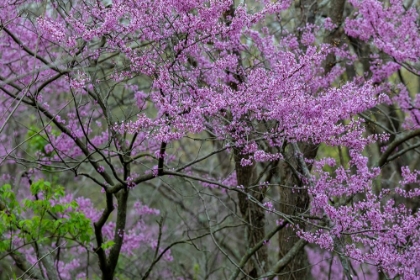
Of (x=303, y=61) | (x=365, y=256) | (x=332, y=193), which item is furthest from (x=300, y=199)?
(x=303, y=61)

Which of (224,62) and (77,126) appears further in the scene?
(77,126)

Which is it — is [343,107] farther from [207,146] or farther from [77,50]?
[207,146]

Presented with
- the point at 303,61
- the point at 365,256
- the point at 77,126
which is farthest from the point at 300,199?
the point at 77,126

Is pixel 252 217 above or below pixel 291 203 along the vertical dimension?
above

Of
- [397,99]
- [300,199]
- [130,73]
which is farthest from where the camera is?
[397,99]

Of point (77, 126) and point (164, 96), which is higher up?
point (77, 126)

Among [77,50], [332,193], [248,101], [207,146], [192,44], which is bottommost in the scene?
[332,193]

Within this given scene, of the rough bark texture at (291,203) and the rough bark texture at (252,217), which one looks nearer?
the rough bark texture at (291,203)

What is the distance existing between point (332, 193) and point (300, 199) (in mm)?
1610

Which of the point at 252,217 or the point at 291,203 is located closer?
the point at 291,203

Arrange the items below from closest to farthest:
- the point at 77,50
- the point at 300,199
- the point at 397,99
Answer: the point at 77,50 < the point at 300,199 < the point at 397,99

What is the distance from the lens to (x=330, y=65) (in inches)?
323

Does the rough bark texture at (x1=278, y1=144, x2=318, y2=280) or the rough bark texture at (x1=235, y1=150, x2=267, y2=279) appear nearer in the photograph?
the rough bark texture at (x1=278, y1=144, x2=318, y2=280)

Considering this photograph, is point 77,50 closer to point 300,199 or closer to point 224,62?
point 224,62
